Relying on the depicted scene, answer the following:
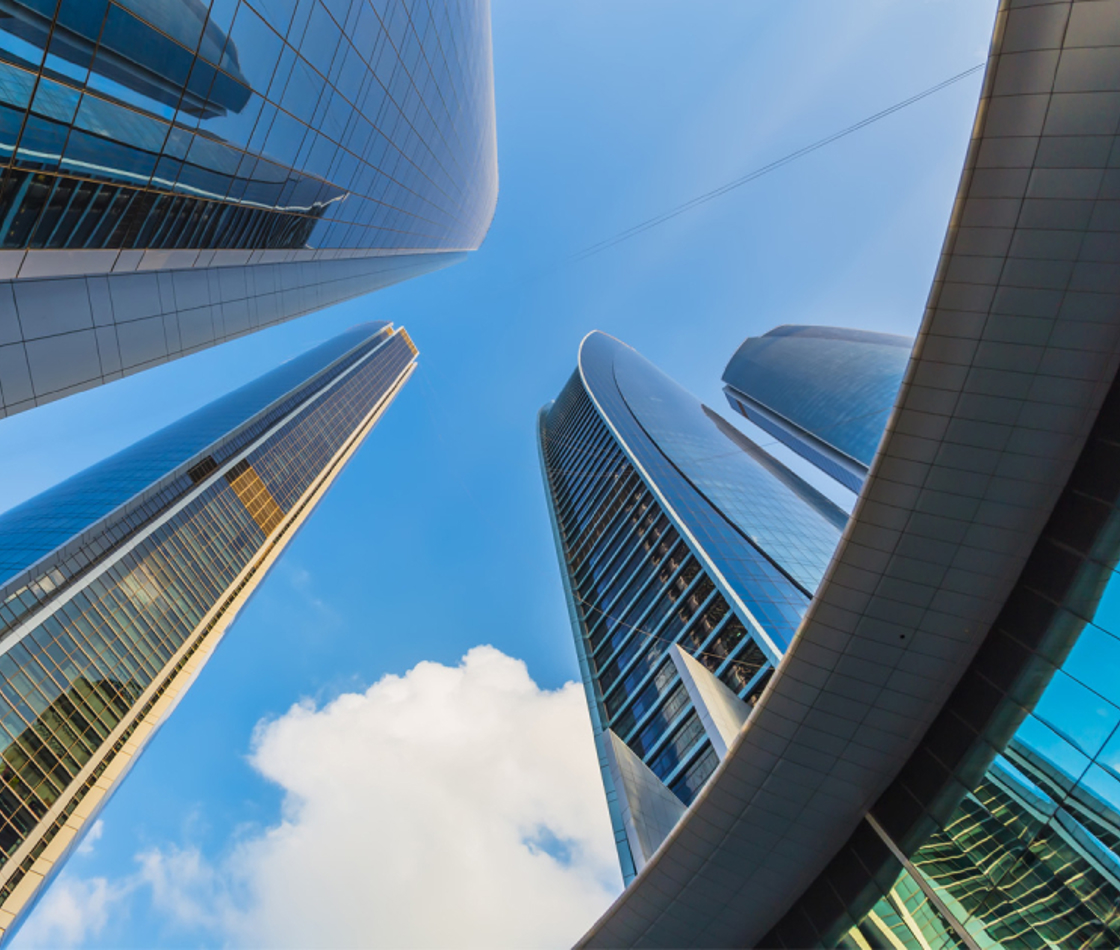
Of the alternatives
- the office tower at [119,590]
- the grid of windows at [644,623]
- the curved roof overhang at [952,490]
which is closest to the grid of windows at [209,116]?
the curved roof overhang at [952,490]

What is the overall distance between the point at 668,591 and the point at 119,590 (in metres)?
69.2

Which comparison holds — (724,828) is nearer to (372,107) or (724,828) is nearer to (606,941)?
(606,941)

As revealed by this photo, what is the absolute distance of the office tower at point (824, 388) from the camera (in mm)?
110438

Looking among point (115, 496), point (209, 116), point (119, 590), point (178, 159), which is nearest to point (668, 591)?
point (178, 159)

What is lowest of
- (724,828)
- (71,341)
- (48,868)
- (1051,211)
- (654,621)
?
(48,868)

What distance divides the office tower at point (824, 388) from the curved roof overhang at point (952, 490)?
10036cm

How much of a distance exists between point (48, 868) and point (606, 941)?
65.9 meters

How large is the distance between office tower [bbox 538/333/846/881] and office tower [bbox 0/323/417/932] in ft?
182

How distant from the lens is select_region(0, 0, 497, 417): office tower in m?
10.3

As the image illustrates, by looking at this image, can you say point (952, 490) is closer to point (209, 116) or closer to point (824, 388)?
point (209, 116)

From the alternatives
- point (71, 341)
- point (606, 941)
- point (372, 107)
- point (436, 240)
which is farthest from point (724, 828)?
point (436, 240)

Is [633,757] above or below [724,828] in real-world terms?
above

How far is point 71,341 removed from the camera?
45.7 ft

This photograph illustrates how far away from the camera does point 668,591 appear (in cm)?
4806
